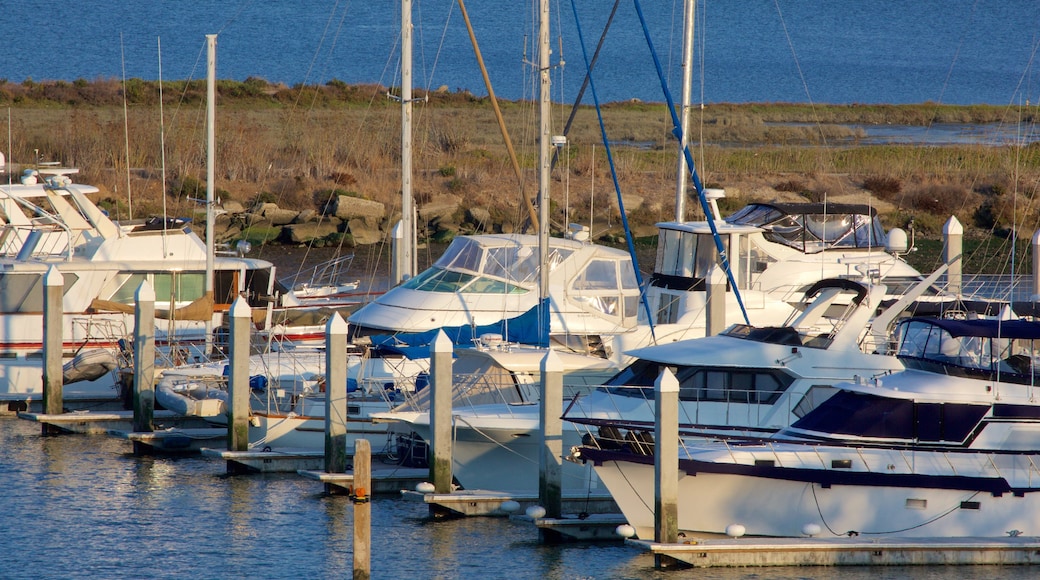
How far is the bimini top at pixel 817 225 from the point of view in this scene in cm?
2588

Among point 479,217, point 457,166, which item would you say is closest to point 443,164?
point 457,166

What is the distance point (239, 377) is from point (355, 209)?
22873 millimetres

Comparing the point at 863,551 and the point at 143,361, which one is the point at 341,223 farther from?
the point at 863,551

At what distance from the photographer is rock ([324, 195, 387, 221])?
42500mm

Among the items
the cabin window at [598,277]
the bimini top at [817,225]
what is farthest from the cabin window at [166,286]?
the bimini top at [817,225]

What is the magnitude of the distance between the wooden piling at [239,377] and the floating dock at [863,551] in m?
6.79

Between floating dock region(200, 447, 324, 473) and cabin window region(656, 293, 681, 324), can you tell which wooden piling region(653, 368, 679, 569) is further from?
cabin window region(656, 293, 681, 324)

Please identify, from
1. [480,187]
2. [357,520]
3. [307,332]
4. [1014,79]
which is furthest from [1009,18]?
[357,520]

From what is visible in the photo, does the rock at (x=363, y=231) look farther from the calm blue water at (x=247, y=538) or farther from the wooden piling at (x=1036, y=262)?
the wooden piling at (x=1036, y=262)

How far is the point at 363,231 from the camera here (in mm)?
42188

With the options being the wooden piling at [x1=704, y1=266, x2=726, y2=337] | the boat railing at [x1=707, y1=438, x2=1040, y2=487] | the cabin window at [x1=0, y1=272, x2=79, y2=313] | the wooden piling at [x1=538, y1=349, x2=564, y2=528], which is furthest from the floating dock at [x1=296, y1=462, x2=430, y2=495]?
the cabin window at [x1=0, y1=272, x2=79, y2=313]

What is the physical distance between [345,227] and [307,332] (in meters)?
15.3

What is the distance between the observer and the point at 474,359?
20344 mm

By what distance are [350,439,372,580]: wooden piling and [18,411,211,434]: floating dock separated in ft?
29.5
